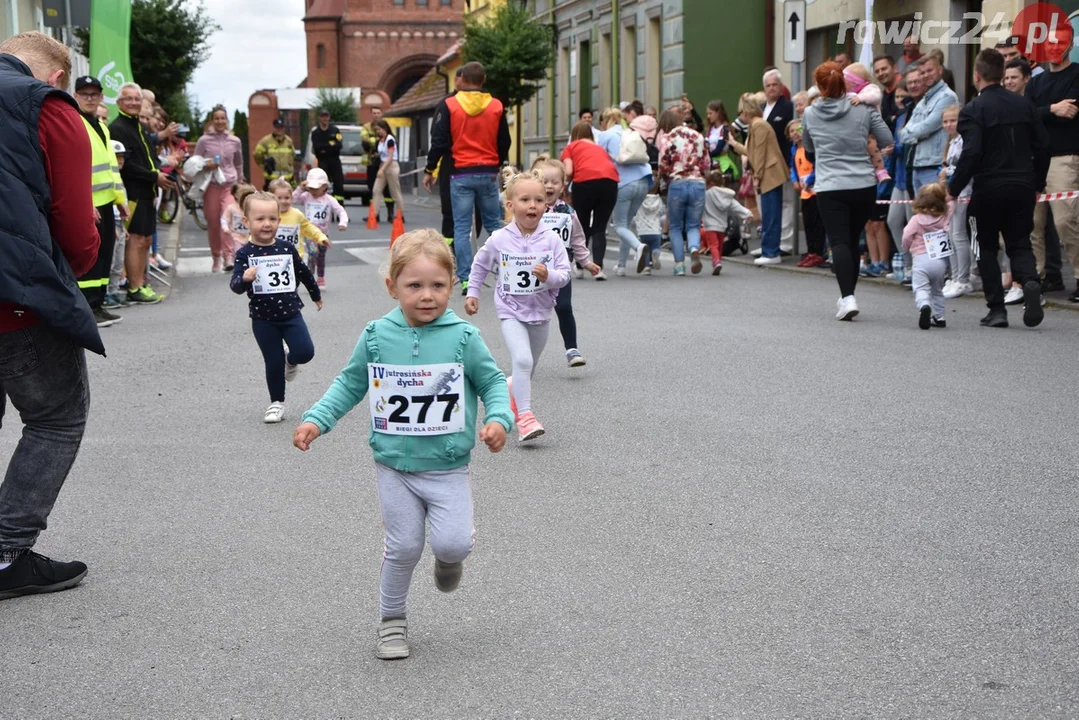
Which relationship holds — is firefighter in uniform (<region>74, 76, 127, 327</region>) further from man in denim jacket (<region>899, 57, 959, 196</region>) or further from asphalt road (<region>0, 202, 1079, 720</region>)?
man in denim jacket (<region>899, 57, 959, 196</region>)

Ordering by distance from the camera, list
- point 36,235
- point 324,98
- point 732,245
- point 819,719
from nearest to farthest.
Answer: point 819,719 < point 36,235 < point 732,245 < point 324,98


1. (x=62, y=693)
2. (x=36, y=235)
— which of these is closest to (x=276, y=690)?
(x=62, y=693)

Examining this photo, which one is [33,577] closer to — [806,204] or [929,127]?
[929,127]

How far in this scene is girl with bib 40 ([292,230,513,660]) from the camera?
4340 mm

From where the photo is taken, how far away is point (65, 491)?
21.8ft

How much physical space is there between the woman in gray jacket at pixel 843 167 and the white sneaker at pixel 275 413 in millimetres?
5651

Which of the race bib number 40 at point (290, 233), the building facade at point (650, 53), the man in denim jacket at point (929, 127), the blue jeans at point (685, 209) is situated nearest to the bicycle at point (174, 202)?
the blue jeans at point (685, 209)

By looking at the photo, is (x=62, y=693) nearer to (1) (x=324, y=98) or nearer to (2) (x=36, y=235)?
(2) (x=36, y=235)

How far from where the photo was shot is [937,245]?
1178cm

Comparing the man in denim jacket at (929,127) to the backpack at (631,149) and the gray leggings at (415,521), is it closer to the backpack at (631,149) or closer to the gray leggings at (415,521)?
the backpack at (631,149)

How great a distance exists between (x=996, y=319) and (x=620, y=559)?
23.4 feet

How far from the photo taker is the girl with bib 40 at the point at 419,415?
4.34m

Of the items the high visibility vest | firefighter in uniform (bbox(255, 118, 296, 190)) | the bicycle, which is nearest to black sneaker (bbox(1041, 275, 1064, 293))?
the high visibility vest

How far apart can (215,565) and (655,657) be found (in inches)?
74.1
